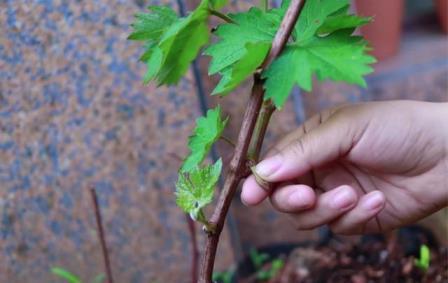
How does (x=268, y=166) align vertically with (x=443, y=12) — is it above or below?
above

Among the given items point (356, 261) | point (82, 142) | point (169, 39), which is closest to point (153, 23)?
point (169, 39)

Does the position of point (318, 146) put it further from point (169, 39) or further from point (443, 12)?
point (443, 12)

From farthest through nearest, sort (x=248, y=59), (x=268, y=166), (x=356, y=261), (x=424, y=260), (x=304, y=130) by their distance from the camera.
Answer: (x=356, y=261)
(x=424, y=260)
(x=304, y=130)
(x=268, y=166)
(x=248, y=59)

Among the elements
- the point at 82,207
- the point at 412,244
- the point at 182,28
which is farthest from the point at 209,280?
the point at 412,244

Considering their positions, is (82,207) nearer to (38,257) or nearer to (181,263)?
(38,257)

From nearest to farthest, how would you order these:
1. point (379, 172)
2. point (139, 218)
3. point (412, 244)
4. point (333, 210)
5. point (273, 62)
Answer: point (273, 62) → point (333, 210) → point (379, 172) → point (139, 218) → point (412, 244)

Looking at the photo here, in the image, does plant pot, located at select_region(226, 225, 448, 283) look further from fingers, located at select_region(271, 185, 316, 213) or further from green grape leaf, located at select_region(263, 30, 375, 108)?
green grape leaf, located at select_region(263, 30, 375, 108)
